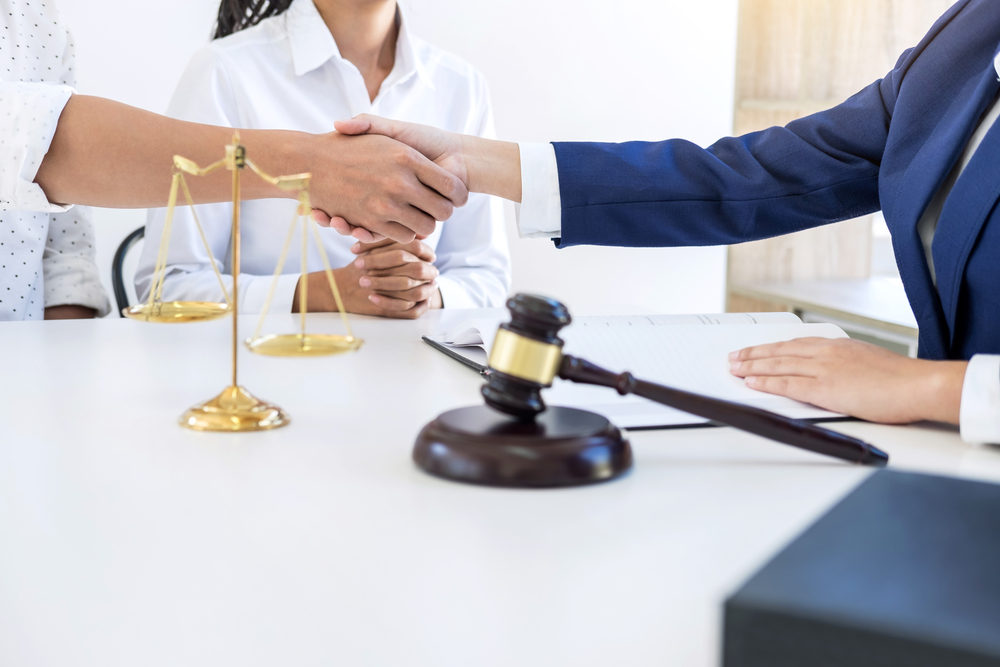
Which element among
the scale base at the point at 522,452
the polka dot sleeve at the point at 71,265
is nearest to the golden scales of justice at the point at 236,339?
the scale base at the point at 522,452

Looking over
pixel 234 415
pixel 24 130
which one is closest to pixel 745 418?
pixel 234 415

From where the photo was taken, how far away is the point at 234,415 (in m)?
0.66

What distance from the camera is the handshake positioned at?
4.08 ft

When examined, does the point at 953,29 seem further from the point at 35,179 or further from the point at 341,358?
the point at 35,179

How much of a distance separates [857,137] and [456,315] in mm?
656

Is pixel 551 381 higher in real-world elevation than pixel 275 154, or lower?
lower

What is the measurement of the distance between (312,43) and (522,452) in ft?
4.84

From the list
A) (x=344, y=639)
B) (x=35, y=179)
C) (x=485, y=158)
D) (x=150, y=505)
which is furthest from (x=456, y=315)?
(x=344, y=639)

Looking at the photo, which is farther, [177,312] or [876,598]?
[177,312]

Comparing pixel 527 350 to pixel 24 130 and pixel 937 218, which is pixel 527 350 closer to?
pixel 937 218

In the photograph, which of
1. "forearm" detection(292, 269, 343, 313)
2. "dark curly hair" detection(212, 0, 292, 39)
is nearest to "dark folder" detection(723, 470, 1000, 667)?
"forearm" detection(292, 269, 343, 313)

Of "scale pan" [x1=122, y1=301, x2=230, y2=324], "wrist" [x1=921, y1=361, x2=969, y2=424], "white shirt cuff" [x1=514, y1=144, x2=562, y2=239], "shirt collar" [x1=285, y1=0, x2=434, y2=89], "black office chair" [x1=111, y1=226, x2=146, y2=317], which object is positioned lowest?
"black office chair" [x1=111, y1=226, x2=146, y2=317]

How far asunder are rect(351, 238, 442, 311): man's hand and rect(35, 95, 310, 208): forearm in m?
0.30

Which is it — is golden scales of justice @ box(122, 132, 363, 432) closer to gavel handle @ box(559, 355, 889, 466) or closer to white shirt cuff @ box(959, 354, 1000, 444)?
gavel handle @ box(559, 355, 889, 466)
